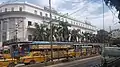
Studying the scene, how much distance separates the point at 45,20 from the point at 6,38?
14.6 metres

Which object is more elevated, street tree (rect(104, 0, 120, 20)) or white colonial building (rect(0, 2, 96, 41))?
white colonial building (rect(0, 2, 96, 41))

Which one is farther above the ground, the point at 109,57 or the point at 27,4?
the point at 27,4

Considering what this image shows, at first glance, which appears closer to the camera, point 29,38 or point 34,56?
point 34,56

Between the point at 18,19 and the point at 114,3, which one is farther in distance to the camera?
the point at 18,19

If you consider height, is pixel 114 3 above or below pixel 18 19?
below

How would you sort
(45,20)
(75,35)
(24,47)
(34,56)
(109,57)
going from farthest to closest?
(75,35)
(45,20)
(24,47)
(34,56)
(109,57)

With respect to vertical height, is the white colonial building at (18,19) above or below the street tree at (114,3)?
above

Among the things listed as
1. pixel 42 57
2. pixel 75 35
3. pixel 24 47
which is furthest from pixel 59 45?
pixel 75 35

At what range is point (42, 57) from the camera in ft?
103

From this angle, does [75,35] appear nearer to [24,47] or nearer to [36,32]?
[36,32]

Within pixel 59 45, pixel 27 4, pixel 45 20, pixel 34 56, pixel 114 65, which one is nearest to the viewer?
pixel 114 65

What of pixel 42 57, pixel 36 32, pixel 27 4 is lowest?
pixel 42 57

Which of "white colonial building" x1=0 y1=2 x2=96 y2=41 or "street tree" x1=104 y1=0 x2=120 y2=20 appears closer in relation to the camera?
"street tree" x1=104 y1=0 x2=120 y2=20

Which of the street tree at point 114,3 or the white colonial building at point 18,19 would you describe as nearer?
the street tree at point 114,3
